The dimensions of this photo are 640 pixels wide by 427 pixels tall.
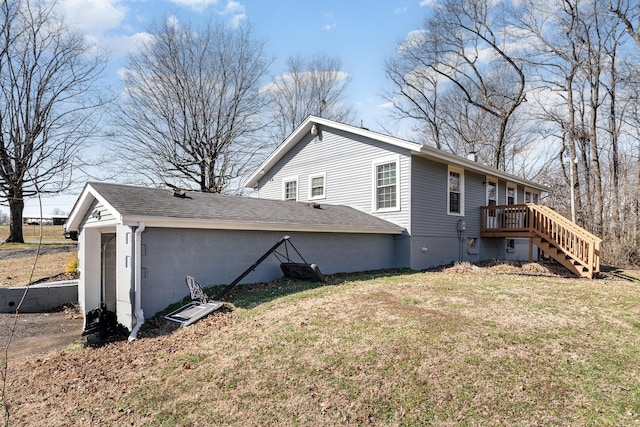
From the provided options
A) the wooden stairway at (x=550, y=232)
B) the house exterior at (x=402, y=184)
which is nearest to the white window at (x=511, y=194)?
the house exterior at (x=402, y=184)

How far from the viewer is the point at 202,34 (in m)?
23.4

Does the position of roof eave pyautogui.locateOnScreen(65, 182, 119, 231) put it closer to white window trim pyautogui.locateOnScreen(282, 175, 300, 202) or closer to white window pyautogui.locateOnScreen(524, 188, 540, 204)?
white window trim pyautogui.locateOnScreen(282, 175, 300, 202)

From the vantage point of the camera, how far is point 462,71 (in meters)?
25.5

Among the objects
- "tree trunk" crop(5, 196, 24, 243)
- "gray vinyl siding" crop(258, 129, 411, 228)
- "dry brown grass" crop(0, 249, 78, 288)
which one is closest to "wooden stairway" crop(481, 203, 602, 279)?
"gray vinyl siding" crop(258, 129, 411, 228)

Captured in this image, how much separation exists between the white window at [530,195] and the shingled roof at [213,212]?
10213 millimetres

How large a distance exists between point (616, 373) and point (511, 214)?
36.3 feet

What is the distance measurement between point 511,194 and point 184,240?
49.7ft

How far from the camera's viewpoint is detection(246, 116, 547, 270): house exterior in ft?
41.6

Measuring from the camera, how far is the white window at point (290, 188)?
53.9ft

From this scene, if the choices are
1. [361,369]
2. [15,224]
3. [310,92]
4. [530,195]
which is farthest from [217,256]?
[310,92]

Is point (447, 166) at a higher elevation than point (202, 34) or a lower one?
lower

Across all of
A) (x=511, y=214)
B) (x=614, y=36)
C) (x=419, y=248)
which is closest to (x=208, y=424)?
(x=419, y=248)

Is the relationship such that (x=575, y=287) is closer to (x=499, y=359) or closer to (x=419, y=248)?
(x=419, y=248)

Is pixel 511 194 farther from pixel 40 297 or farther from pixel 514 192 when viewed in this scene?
pixel 40 297
